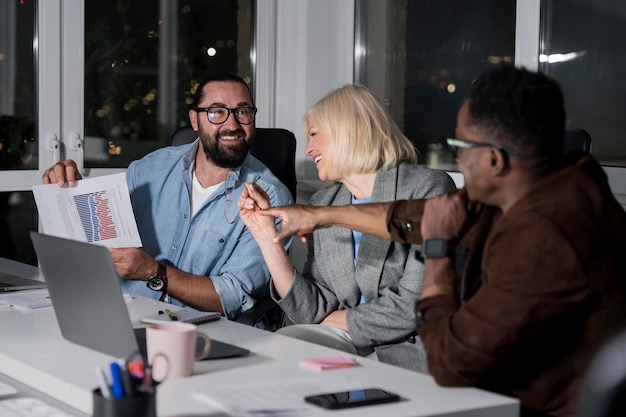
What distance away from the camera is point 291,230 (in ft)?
7.70

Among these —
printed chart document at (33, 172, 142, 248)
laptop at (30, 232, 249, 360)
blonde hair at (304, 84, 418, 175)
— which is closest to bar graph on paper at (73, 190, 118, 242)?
printed chart document at (33, 172, 142, 248)

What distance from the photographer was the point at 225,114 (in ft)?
10.1

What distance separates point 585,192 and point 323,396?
58 cm

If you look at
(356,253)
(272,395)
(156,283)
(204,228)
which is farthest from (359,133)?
(272,395)

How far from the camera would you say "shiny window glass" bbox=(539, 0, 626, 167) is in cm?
319

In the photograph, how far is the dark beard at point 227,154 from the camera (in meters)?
2.98

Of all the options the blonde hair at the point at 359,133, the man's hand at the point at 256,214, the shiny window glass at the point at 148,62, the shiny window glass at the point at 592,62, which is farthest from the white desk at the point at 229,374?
the shiny window glass at the point at 148,62

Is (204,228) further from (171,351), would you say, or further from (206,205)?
(171,351)

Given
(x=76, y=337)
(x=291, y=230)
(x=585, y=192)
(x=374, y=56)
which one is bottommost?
(x=76, y=337)

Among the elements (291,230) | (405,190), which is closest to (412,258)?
(405,190)

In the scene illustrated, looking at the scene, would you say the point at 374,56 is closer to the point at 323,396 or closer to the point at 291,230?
Answer: the point at 291,230

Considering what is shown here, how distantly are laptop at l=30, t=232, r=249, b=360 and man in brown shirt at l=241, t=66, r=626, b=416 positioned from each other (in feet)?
1.45

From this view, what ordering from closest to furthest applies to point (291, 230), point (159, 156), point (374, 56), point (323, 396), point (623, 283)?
1. point (323, 396)
2. point (623, 283)
3. point (291, 230)
4. point (159, 156)
5. point (374, 56)

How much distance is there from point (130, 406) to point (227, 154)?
1.77 m
